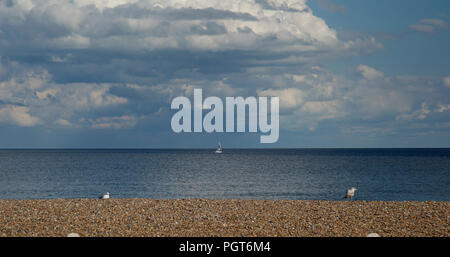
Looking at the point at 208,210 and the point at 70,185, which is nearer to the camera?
the point at 208,210

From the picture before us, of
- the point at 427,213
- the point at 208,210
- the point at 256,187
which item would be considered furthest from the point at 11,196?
the point at 427,213

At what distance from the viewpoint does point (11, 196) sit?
45.0m

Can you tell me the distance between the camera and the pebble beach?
19.2 m

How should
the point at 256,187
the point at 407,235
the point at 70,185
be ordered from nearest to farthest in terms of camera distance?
the point at 407,235 < the point at 256,187 < the point at 70,185

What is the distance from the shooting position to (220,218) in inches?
866

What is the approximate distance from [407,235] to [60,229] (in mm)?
12959

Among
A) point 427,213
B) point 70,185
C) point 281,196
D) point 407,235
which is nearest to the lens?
point 407,235

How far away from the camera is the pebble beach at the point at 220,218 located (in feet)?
63.1
